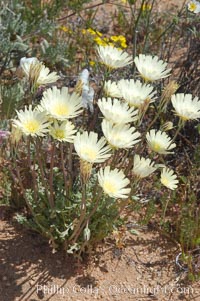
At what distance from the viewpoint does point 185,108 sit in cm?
223

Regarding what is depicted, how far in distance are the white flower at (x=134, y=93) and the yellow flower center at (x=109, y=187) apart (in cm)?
32

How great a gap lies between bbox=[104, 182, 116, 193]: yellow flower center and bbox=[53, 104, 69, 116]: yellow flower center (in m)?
0.28

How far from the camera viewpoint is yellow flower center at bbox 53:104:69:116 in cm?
204

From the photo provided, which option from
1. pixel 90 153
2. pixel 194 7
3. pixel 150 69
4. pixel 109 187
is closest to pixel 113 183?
pixel 109 187

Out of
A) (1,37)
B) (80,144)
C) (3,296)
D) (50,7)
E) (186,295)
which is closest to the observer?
(80,144)

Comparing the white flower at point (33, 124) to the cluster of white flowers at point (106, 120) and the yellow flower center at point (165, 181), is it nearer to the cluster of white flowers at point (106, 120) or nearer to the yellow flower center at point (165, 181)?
the cluster of white flowers at point (106, 120)

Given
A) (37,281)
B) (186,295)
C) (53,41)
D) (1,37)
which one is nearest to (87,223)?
(37,281)

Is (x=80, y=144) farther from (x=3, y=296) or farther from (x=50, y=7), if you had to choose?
(x=50, y=7)

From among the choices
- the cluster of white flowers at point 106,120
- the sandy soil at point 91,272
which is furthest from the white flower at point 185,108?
the sandy soil at point 91,272

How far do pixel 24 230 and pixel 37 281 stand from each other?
256 mm

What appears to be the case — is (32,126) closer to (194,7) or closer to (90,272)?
(90,272)

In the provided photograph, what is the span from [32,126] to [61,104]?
0.14 meters

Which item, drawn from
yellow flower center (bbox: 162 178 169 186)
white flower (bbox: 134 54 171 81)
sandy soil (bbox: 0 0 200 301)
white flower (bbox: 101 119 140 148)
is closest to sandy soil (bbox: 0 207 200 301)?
sandy soil (bbox: 0 0 200 301)

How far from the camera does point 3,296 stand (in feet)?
7.48
